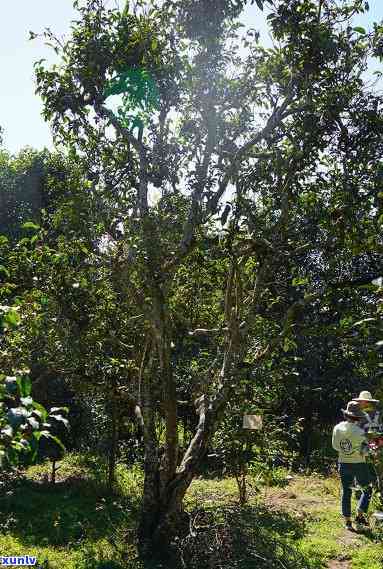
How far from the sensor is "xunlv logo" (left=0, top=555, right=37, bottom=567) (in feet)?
19.5

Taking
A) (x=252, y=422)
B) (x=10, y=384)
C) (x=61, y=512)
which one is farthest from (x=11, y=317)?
(x=61, y=512)

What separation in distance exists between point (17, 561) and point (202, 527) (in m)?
Result: 1.92

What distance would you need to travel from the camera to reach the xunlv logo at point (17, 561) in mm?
5945

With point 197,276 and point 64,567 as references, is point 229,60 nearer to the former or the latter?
point 197,276

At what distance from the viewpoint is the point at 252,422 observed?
7215 mm

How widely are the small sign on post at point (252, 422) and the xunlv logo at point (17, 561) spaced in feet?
9.16

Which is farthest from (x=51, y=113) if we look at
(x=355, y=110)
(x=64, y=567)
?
(x=64, y=567)

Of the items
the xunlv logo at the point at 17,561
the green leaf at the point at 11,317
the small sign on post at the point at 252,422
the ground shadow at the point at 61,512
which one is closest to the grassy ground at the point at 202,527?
the ground shadow at the point at 61,512

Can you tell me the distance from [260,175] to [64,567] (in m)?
4.52

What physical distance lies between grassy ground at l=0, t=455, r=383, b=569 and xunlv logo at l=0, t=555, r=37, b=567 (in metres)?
0.15

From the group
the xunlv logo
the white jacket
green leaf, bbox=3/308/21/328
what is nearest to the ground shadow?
the xunlv logo

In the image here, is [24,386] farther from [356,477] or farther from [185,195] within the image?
[356,477]

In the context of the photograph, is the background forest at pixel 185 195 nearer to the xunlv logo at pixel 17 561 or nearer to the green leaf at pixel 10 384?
the xunlv logo at pixel 17 561

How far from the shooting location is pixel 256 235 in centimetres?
612
